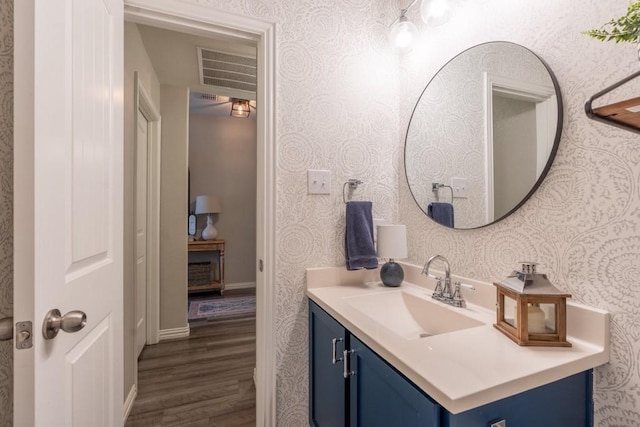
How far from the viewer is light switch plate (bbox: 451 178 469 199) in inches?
48.5

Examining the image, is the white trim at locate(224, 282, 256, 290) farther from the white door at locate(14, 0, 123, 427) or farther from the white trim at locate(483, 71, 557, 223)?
the white trim at locate(483, 71, 557, 223)

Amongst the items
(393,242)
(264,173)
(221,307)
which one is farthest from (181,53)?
(221,307)

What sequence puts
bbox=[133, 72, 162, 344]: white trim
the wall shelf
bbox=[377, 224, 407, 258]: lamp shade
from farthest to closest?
bbox=[133, 72, 162, 344]: white trim → bbox=[377, 224, 407, 258]: lamp shade → the wall shelf

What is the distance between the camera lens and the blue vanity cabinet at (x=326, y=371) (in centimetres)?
107

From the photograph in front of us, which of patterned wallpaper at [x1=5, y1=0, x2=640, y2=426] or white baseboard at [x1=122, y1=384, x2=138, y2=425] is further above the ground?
patterned wallpaper at [x1=5, y1=0, x2=640, y2=426]

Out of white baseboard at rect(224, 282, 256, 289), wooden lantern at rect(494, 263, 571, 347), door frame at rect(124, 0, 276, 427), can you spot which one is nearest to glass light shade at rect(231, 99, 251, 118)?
white baseboard at rect(224, 282, 256, 289)

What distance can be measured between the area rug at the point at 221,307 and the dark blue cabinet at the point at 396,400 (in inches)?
95.2

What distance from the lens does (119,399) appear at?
1.13m

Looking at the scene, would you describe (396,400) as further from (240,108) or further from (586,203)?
(240,108)

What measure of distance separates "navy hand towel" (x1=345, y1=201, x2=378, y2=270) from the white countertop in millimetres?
398

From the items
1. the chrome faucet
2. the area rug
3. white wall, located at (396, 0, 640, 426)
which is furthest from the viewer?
the area rug

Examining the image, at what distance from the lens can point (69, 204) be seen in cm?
76

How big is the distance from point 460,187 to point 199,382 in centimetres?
201

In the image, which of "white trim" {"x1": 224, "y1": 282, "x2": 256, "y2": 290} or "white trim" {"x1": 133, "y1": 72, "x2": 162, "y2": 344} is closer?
"white trim" {"x1": 133, "y1": 72, "x2": 162, "y2": 344}
